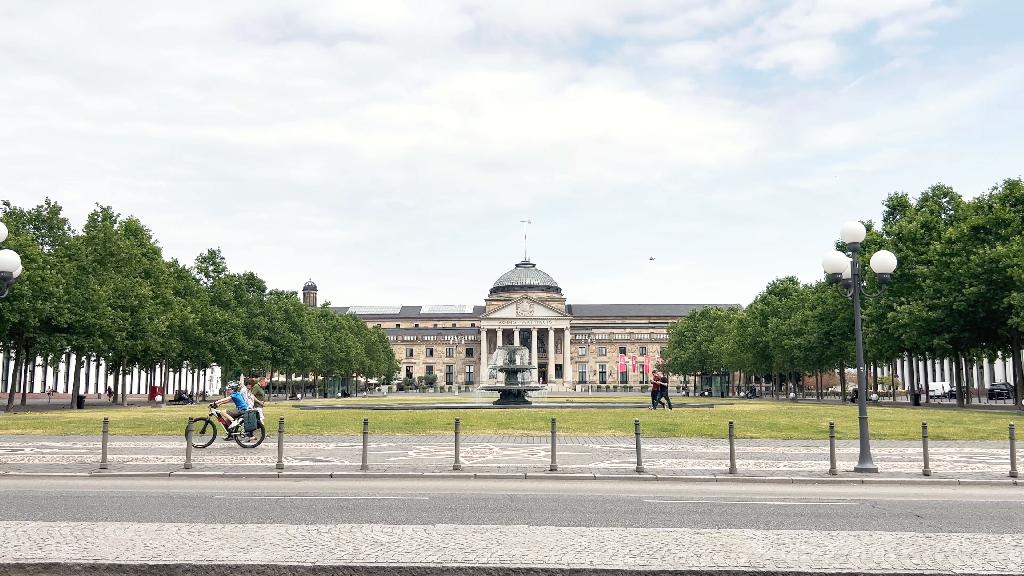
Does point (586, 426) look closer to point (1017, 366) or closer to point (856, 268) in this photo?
point (856, 268)

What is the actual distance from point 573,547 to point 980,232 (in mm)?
54051

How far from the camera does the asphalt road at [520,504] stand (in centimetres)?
1184

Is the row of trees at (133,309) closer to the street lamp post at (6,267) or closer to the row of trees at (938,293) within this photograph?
the street lamp post at (6,267)

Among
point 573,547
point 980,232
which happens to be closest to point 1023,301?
point 980,232

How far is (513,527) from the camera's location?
11.1 meters

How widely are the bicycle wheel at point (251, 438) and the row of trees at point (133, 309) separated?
29.2 meters

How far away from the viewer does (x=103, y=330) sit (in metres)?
57.4

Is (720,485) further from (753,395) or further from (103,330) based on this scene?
(753,395)

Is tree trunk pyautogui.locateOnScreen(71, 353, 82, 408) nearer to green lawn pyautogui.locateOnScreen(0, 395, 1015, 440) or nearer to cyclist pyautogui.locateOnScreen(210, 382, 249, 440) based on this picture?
green lawn pyautogui.locateOnScreen(0, 395, 1015, 440)

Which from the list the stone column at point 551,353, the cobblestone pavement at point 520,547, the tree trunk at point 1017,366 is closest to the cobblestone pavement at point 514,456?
the cobblestone pavement at point 520,547

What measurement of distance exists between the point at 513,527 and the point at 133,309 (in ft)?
188

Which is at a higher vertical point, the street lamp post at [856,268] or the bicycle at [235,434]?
the street lamp post at [856,268]

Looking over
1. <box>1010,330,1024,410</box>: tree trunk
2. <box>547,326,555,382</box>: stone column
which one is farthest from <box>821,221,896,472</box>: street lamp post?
<box>547,326,555,382</box>: stone column

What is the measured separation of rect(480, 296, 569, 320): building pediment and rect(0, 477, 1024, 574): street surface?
544ft
